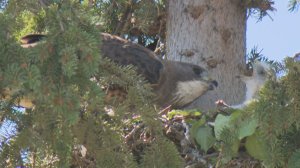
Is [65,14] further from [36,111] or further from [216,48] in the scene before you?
[216,48]

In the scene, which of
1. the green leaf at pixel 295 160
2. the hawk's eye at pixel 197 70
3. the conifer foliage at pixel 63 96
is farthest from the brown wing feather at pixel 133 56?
the green leaf at pixel 295 160

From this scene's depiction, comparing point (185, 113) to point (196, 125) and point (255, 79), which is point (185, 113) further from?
point (255, 79)

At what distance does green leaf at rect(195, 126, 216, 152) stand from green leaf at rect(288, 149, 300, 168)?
918mm

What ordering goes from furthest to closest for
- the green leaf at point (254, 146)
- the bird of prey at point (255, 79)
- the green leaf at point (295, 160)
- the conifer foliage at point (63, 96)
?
the bird of prey at point (255, 79) → the green leaf at point (254, 146) → the green leaf at point (295, 160) → the conifer foliage at point (63, 96)

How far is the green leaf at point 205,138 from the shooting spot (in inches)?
175

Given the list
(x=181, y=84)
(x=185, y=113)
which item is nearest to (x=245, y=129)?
(x=185, y=113)

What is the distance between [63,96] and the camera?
9.64ft

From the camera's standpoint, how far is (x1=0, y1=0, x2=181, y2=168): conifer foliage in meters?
2.94

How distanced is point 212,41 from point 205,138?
1.68 meters

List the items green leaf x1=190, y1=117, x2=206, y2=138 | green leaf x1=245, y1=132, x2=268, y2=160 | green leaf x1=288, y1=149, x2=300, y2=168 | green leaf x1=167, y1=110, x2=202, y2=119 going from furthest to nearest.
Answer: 1. green leaf x1=167, y1=110, x2=202, y2=119
2. green leaf x1=190, y1=117, x2=206, y2=138
3. green leaf x1=245, y1=132, x2=268, y2=160
4. green leaf x1=288, y1=149, x2=300, y2=168

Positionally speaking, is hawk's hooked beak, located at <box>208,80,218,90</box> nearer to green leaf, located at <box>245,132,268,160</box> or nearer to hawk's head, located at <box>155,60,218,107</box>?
hawk's head, located at <box>155,60,218,107</box>

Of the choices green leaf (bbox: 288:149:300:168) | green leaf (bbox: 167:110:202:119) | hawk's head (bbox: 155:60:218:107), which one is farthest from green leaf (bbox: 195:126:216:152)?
hawk's head (bbox: 155:60:218:107)

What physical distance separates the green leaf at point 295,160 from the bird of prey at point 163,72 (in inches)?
77.9

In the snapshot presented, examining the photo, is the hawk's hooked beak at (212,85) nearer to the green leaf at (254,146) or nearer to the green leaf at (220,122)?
the green leaf at (220,122)
